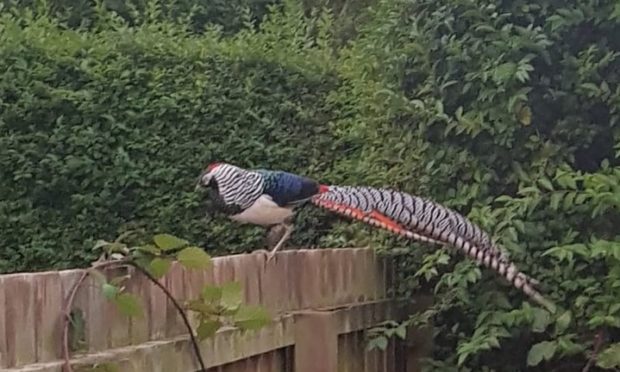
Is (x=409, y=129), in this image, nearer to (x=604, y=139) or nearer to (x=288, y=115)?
(x=604, y=139)

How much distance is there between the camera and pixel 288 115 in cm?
559

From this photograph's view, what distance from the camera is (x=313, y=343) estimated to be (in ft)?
10.4

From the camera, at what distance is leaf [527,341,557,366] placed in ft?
10.6

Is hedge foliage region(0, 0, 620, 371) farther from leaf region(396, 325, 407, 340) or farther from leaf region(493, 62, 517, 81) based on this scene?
leaf region(396, 325, 407, 340)

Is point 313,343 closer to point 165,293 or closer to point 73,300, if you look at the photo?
point 165,293

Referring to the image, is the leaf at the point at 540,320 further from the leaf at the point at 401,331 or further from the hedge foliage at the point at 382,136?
the leaf at the point at 401,331

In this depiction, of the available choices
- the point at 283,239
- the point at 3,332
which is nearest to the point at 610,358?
the point at 283,239

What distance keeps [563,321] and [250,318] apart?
111 centimetres

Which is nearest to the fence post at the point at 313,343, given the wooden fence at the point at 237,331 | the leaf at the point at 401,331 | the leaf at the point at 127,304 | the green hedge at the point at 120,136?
the wooden fence at the point at 237,331

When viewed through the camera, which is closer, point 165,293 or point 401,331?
point 165,293

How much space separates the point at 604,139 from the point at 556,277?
47 cm

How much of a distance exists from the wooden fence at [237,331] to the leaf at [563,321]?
618 mm

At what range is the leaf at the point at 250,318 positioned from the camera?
99.1 inches

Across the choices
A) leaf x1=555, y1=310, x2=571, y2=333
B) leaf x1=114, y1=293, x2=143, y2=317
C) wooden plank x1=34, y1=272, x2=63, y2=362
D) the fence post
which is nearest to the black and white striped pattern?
the fence post
